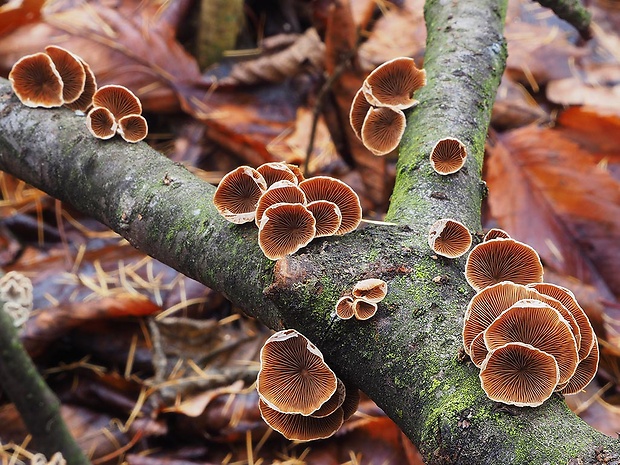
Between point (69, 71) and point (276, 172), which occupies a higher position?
point (69, 71)

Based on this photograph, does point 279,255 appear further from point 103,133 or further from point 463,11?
point 463,11

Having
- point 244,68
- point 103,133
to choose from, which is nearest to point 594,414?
point 103,133

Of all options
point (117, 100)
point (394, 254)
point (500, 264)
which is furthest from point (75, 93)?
point (500, 264)

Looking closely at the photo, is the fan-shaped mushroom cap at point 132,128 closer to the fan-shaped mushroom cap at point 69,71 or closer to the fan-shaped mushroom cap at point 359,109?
the fan-shaped mushroom cap at point 69,71

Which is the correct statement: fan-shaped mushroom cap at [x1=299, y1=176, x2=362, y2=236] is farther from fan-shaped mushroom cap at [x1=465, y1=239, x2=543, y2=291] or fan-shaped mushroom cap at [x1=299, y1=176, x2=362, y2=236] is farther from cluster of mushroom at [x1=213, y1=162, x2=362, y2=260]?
fan-shaped mushroom cap at [x1=465, y1=239, x2=543, y2=291]

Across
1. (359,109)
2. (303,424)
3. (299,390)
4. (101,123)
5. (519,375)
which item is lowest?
(303,424)

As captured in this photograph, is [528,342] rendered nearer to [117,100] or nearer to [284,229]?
[284,229]
